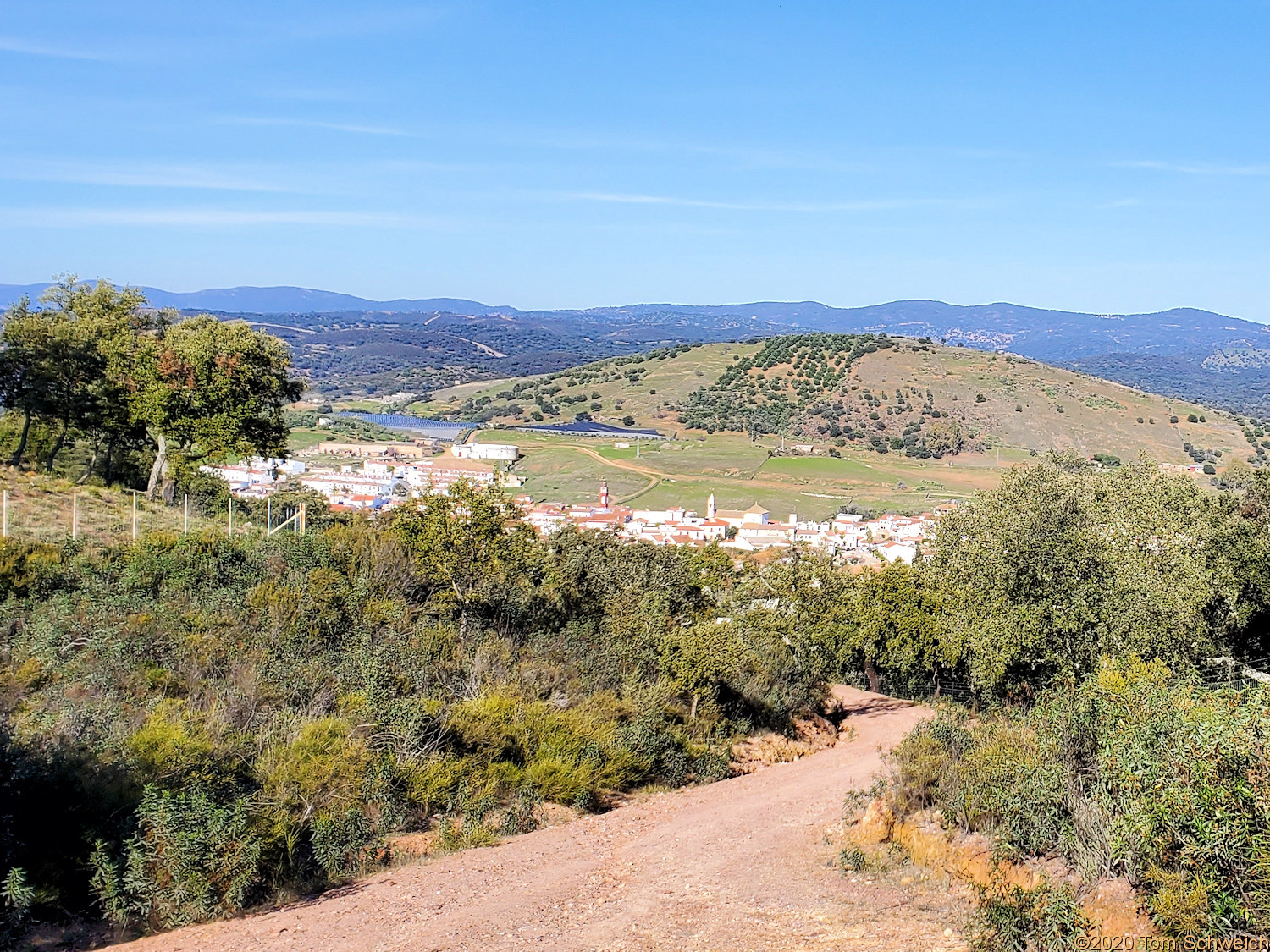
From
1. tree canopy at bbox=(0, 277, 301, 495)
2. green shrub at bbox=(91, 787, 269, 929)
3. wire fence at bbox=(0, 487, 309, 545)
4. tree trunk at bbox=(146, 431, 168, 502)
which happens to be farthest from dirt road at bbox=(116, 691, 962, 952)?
tree trunk at bbox=(146, 431, 168, 502)

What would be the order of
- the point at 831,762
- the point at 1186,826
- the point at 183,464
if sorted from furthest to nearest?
the point at 183,464
the point at 831,762
the point at 1186,826

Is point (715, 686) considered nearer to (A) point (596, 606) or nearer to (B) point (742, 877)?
(A) point (596, 606)

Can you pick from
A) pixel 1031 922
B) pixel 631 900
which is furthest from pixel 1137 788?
pixel 631 900

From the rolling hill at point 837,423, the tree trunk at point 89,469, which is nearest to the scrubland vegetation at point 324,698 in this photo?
the tree trunk at point 89,469

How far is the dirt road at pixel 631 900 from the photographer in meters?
7.06

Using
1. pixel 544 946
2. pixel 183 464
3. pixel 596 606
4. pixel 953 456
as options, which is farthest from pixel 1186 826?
pixel 953 456

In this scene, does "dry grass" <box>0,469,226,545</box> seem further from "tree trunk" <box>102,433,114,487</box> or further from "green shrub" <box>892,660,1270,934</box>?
"green shrub" <box>892,660,1270,934</box>

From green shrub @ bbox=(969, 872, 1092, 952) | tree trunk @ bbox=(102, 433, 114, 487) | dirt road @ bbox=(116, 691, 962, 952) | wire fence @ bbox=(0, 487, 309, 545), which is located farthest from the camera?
tree trunk @ bbox=(102, 433, 114, 487)

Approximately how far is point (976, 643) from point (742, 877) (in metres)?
8.41

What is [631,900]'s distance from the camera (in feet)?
26.4

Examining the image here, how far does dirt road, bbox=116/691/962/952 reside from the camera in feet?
23.2

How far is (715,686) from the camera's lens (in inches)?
608

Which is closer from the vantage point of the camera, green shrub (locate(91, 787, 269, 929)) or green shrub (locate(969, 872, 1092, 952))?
green shrub (locate(969, 872, 1092, 952))

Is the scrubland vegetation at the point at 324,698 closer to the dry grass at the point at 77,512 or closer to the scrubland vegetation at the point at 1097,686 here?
the dry grass at the point at 77,512
